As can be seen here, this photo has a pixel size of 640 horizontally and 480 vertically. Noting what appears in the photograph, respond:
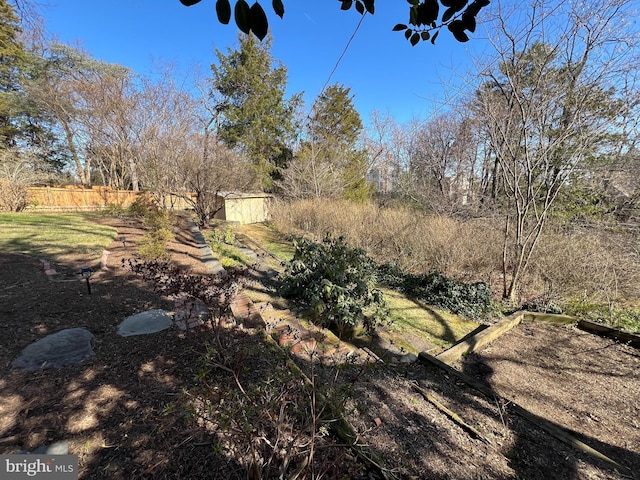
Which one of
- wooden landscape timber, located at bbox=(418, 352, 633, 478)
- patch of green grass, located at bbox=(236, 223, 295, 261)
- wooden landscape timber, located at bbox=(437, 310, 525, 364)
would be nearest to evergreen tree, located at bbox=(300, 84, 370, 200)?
Result: patch of green grass, located at bbox=(236, 223, 295, 261)

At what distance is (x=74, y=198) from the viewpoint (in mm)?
13875

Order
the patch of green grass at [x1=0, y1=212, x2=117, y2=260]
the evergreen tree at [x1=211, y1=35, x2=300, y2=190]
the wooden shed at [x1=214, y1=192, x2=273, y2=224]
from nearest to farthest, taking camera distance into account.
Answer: the patch of green grass at [x1=0, y1=212, x2=117, y2=260] → the wooden shed at [x1=214, y1=192, x2=273, y2=224] → the evergreen tree at [x1=211, y1=35, x2=300, y2=190]

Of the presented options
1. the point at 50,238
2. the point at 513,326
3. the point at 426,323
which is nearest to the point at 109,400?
the point at 426,323

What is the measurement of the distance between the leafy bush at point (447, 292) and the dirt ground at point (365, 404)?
987 mm

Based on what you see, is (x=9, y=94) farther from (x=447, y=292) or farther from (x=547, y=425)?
(x=547, y=425)

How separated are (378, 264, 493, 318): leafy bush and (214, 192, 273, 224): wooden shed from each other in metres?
9.22

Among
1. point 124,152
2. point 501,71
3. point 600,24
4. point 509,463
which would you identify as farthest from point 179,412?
point 124,152

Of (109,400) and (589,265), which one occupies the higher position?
(589,265)

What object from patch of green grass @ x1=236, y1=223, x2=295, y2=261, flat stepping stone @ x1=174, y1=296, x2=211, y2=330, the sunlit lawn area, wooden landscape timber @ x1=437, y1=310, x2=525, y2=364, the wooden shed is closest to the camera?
flat stepping stone @ x1=174, y1=296, x2=211, y2=330

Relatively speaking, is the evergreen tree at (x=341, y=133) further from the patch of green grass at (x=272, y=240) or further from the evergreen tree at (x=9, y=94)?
the evergreen tree at (x=9, y=94)

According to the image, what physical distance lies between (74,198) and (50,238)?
10528mm

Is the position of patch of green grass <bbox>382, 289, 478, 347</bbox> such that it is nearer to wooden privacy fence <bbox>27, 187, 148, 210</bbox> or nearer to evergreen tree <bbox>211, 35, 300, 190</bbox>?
wooden privacy fence <bbox>27, 187, 148, 210</bbox>

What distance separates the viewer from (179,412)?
1.59 metres

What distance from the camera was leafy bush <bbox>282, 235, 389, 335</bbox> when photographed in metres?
3.12
